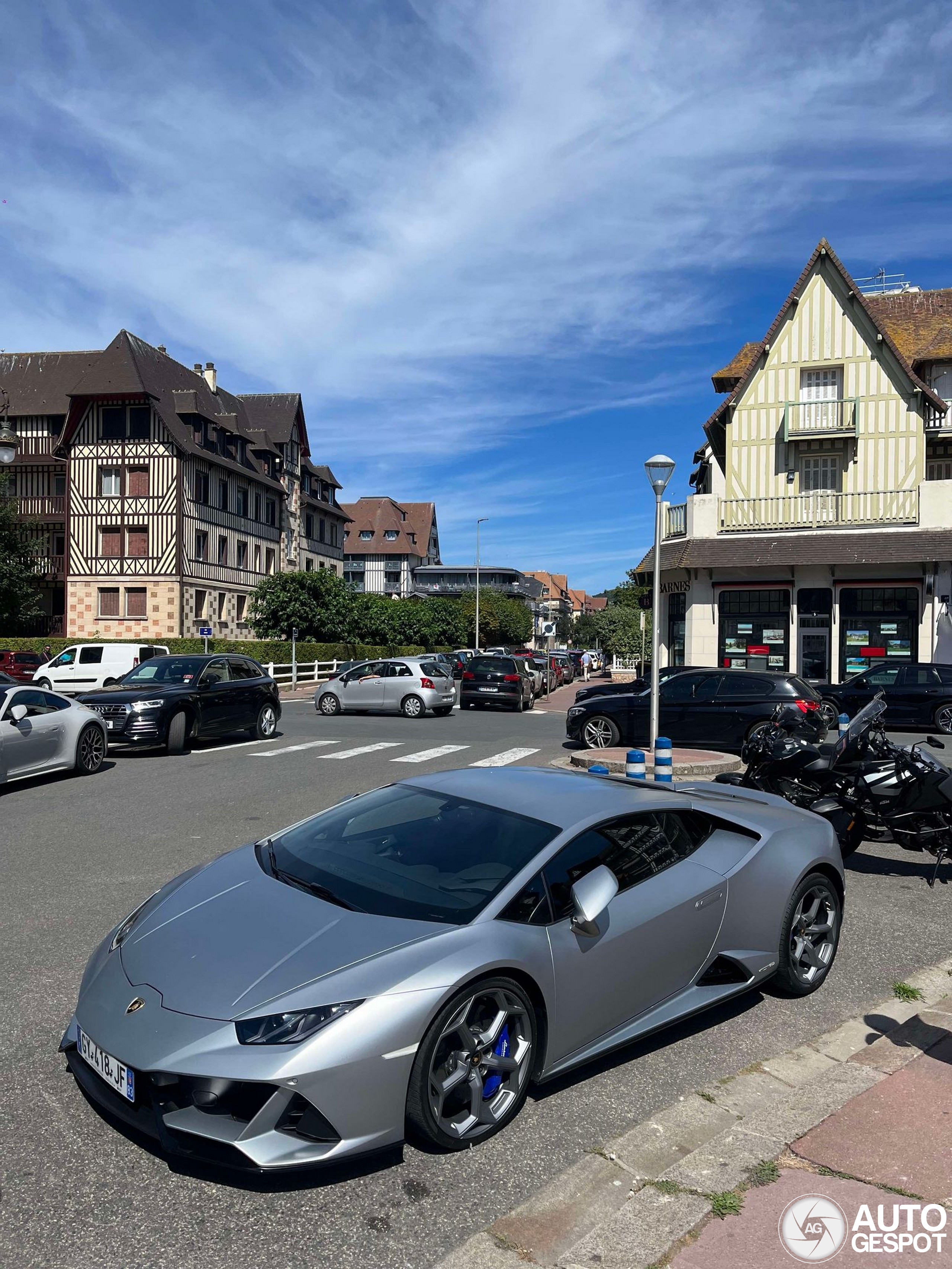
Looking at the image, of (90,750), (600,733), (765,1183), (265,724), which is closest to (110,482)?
(265,724)

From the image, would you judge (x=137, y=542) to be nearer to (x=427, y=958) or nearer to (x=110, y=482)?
(x=110, y=482)

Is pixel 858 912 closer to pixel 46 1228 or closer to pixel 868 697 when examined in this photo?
pixel 46 1228

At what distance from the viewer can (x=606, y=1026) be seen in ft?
13.1

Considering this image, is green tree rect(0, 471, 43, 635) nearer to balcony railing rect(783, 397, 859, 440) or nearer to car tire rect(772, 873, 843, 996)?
balcony railing rect(783, 397, 859, 440)

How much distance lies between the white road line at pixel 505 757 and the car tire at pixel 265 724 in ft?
8.40

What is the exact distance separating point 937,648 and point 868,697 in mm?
9694

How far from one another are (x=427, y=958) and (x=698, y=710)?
13462 mm

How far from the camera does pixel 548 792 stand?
4641 millimetres

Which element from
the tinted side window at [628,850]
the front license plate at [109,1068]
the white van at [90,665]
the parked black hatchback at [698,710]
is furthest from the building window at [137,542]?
the front license plate at [109,1068]

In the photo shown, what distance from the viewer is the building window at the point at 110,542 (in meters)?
44.0

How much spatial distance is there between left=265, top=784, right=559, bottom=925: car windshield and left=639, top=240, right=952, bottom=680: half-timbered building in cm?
2578

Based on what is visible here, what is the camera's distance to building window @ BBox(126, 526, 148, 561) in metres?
43.8

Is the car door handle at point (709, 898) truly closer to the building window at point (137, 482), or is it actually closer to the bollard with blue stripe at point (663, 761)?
the bollard with blue stripe at point (663, 761)

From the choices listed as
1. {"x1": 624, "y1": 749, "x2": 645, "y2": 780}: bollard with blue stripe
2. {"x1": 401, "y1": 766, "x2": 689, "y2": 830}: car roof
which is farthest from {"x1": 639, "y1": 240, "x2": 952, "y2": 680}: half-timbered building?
{"x1": 401, "y1": 766, "x2": 689, "y2": 830}: car roof
